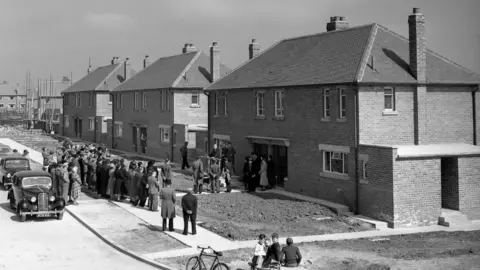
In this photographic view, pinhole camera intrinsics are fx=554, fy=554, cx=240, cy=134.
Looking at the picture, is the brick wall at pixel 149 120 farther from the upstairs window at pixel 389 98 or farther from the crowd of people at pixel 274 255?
Result: the crowd of people at pixel 274 255

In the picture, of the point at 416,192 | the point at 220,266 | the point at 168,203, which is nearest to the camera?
the point at 220,266

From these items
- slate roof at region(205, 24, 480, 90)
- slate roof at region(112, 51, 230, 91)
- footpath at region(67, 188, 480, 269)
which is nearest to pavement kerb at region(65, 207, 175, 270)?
footpath at region(67, 188, 480, 269)

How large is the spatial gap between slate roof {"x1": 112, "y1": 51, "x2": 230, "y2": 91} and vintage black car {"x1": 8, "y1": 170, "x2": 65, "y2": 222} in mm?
20996

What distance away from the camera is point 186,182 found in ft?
103

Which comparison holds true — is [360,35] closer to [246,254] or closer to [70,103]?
[246,254]

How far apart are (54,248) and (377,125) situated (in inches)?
540

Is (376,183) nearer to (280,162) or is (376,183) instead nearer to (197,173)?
(280,162)

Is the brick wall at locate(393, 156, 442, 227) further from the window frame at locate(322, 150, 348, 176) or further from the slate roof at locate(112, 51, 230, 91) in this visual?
the slate roof at locate(112, 51, 230, 91)

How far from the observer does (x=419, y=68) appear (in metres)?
23.8

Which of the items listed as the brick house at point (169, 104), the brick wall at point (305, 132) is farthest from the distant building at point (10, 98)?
the brick wall at point (305, 132)

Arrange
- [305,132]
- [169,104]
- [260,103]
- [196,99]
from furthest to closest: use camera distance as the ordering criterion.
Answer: [196,99] < [169,104] < [260,103] < [305,132]

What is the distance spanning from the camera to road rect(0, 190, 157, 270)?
15258mm

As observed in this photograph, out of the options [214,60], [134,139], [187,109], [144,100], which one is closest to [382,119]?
[214,60]

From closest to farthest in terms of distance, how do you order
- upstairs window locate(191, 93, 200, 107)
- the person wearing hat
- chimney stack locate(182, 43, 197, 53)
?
the person wearing hat → upstairs window locate(191, 93, 200, 107) → chimney stack locate(182, 43, 197, 53)
